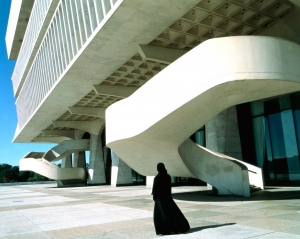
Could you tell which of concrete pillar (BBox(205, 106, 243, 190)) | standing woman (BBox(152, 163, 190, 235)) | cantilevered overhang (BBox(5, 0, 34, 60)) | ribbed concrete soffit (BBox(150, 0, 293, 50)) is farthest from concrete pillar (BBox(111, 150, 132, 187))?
standing woman (BBox(152, 163, 190, 235))

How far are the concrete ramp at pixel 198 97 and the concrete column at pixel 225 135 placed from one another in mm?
3516

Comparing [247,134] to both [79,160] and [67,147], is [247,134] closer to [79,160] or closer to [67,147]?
[67,147]

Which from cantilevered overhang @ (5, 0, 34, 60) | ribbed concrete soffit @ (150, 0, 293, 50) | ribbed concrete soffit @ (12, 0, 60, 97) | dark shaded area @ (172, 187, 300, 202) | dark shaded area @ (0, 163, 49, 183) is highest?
cantilevered overhang @ (5, 0, 34, 60)

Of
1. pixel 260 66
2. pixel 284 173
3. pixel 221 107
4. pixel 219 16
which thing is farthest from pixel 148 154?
pixel 284 173

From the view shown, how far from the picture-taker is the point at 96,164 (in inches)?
1261

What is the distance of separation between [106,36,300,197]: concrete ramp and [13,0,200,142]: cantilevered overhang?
3381 millimetres

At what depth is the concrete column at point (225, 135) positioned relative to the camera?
15.4 m

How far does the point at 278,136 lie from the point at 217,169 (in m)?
6.62

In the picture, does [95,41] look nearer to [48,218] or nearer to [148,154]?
[148,154]

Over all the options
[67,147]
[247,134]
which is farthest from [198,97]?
[67,147]

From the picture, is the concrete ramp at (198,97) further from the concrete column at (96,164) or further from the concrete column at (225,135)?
the concrete column at (96,164)

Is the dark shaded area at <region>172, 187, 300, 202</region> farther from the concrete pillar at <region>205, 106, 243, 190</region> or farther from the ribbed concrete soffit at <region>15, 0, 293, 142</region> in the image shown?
the ribbed concrete soffit at <region>15, 0, 293, 142</region>

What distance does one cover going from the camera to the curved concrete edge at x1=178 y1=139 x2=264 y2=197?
11250mm

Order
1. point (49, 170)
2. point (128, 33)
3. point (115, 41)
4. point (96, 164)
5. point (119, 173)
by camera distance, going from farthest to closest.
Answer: point (96, 164) < point (49, 170) < point (119, 173) < point (115, 41) < point (128, 33)
